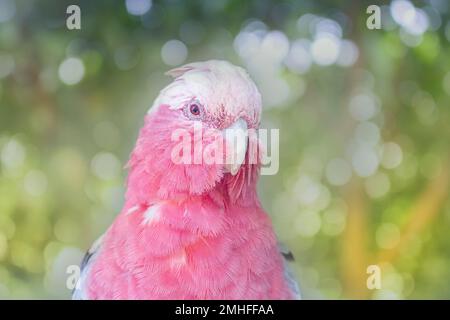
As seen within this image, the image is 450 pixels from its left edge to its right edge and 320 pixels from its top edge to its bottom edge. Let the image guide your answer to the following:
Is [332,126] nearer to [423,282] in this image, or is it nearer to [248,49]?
[248,49]

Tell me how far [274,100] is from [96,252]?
0.66m

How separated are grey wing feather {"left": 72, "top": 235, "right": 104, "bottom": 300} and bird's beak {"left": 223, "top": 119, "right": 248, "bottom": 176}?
0.44 m

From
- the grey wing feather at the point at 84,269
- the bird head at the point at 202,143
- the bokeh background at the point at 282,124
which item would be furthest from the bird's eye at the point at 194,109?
the grey wing feather at the point at 84,269

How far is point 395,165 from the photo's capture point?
155cm

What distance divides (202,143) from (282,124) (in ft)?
1.23

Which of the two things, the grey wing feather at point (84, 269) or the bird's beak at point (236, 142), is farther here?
the grey wing feather at point (84, 269)

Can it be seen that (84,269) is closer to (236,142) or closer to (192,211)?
(192,211)

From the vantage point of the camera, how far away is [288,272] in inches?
54.1

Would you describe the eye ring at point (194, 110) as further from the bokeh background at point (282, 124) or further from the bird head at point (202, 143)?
the bokeh background at point (282, 124)

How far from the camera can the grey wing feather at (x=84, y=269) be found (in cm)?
132

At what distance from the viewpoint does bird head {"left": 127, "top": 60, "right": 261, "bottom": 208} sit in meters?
1.19

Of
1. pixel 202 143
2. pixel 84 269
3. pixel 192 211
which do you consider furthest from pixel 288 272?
pixel 84 269

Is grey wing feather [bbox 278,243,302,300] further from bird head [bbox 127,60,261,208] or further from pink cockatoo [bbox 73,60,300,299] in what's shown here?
bird head [bbox 127,60,261,208]
